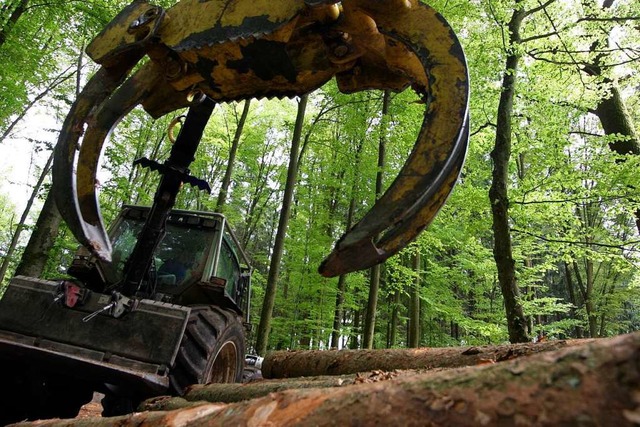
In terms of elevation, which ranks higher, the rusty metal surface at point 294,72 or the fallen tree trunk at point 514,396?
the rusty metal surface at point 294,72

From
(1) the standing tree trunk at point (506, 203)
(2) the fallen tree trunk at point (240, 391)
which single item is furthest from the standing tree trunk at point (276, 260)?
(2) the fallen tree trunk at point (240, 391)

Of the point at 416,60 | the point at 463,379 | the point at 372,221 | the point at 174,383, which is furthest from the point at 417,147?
the point at 174,383

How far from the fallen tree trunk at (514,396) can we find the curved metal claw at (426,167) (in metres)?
0.49

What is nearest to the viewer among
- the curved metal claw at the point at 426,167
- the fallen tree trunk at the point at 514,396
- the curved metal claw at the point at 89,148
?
the fallen tree trunk at the point at 514,396

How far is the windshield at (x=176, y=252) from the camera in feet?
16.9

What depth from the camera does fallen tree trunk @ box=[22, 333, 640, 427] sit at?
0.57m

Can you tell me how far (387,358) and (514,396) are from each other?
2.18 metres

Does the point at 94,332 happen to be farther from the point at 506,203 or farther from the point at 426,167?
the point at 506,203

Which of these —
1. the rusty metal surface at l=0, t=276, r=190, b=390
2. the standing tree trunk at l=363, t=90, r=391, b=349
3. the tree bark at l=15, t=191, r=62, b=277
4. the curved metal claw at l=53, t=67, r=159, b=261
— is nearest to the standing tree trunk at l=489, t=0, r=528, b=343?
the standing tree trunk at l=363, t=90, r=391, b=349

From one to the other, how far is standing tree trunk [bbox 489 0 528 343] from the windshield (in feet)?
14.2

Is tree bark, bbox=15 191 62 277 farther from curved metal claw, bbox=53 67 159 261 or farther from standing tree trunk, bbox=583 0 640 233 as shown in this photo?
standing tree trunk, bbox=583 0 640 233

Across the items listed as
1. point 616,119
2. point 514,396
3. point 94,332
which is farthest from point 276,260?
point 514,396

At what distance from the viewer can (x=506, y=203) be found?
660cm

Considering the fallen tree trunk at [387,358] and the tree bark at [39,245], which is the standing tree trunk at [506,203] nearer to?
the fallen tree trunk at [387,358]
